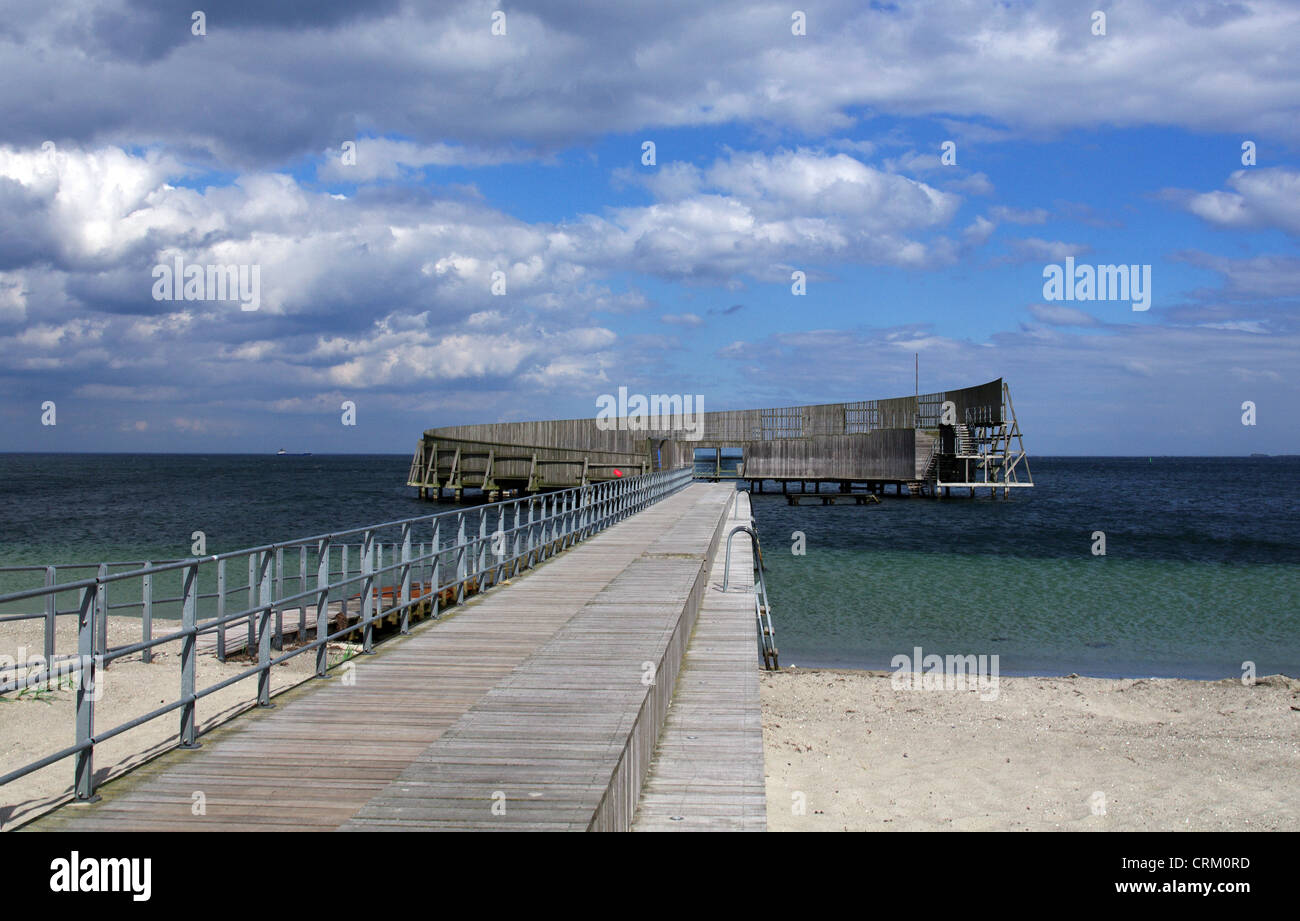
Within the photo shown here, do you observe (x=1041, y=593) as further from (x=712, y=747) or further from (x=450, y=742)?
(x=450, y=742)

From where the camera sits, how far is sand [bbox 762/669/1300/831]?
27.6 feet

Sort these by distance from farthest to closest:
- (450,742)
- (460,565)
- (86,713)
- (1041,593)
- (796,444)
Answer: (796,444) → (1041,593) → (460,565) → (450,742) → (86,713)

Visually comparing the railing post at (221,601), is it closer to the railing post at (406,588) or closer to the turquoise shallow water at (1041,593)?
the railing post at (406,588)

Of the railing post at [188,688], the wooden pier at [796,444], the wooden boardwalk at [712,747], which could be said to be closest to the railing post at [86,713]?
the railing post at [188,688]

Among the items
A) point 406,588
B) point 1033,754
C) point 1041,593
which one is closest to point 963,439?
point 1041,593

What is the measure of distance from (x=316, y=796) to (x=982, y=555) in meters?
32.4

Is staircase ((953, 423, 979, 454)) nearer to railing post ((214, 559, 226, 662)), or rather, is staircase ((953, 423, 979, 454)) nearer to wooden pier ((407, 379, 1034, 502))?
wooden pier ((407, 379, 1034, 502))

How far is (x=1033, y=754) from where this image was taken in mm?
10453

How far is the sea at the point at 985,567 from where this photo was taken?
59.3ft

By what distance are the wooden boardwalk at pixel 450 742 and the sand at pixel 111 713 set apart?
2.62 feet

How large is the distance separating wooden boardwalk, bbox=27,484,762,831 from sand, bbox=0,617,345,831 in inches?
31.4

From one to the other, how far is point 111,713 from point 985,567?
85.5ft

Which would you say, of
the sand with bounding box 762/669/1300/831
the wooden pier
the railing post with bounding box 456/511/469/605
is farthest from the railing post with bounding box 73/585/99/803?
the wooden pier
